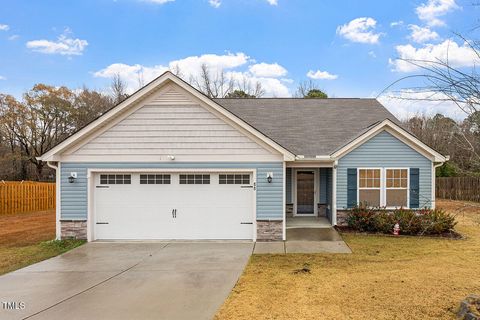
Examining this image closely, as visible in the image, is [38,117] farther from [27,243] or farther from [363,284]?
[363,284]

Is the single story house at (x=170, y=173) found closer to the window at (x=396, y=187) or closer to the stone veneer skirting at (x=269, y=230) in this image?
→ the stone veneer skirting at (x=269, y=230)

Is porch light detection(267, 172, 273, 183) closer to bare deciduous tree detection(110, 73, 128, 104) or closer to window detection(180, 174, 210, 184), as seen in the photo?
window detection(180, 174, 210, 184)

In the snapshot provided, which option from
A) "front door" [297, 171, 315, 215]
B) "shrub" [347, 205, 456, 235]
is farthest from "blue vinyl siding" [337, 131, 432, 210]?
"front door" [297, 171, 315, 215]

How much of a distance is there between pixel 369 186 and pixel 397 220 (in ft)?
5.08

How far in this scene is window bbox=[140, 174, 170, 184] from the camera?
422 inches

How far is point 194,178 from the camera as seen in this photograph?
422 inches

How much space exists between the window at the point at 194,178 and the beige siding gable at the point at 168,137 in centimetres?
56

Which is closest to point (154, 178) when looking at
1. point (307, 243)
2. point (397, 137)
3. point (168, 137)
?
point (168, 137)

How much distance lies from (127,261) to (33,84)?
36.9 metres

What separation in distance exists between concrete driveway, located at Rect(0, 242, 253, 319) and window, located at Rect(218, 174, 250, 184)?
204cm

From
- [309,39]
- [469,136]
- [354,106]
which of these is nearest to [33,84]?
[309,39]

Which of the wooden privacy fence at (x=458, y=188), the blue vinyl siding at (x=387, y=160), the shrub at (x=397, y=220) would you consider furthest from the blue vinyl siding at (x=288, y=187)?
the wooden privacy fence at (x=458, y=188)

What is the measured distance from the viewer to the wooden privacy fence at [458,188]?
67.9 ft

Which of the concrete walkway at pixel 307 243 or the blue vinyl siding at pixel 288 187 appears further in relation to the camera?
the blue vinyl siding at pixel 288 187
